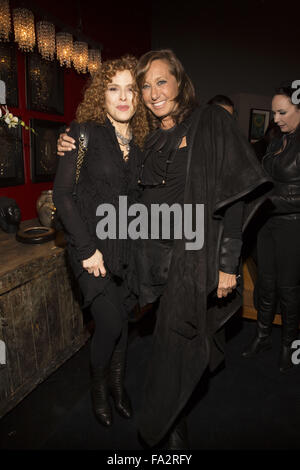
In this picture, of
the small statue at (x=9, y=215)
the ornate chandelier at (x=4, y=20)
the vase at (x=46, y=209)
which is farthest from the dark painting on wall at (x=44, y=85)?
the small statue at (x=9, y=215)

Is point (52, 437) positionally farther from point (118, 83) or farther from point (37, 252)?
point (118, 83)

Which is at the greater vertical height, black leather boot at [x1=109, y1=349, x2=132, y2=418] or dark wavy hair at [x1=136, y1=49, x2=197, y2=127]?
dark wavy hair at [x1=136, y1=49, x2=197, y2=127]

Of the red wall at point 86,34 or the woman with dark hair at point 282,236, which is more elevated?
the red wall at point 86,34

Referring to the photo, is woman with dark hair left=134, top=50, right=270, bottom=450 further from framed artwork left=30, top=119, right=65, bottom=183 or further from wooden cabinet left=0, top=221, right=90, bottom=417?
framed artwork left=30, top=119, right=65, bottom=183

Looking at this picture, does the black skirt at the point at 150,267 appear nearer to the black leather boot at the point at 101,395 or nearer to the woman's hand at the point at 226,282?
the woman's hand at the point at 226,282

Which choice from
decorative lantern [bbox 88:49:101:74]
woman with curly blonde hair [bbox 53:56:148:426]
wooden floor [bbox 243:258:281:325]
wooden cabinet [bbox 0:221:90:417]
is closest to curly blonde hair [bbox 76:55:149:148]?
woman with curly blonde hair [bbox 53:56:148:426]

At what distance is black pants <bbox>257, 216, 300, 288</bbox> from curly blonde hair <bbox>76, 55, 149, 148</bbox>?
1157 millimetres

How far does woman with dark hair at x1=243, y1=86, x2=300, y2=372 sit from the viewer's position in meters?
2.06

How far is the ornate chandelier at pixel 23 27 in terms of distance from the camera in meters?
2.37

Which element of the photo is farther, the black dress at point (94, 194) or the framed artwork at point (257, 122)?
the framed artwork at point (257, 122)

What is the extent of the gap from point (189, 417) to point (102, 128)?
1.70 metres

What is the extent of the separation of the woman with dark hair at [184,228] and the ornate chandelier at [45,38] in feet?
5.43

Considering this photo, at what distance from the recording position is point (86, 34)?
353 centimetres

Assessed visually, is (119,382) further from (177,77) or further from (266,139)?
(266,139)
